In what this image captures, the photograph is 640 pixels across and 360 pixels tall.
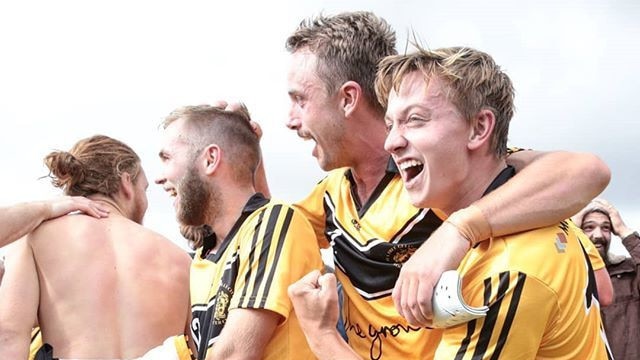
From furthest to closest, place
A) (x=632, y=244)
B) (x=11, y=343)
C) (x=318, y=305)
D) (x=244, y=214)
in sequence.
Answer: (x=632, y=244) → (x=11, y=343) → (x=244, y=214) → (x=318, y=305)

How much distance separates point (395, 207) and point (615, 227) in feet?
14.6

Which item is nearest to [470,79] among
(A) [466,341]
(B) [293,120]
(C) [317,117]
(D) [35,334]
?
(A) [466,341]

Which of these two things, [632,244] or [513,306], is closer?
[513,306]

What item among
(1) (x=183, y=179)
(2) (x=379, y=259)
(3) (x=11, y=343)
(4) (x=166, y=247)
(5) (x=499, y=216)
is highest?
(5) (x=499, y=216)

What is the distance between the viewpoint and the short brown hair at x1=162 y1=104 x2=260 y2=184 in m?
4.35

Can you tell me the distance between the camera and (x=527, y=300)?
2.79 metres

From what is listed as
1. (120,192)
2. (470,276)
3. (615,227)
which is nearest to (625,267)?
(615,227)

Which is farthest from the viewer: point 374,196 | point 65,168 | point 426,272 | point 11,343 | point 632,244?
point 632,244

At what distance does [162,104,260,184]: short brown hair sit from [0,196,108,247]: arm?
1.01 m

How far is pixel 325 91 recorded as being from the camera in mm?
4078

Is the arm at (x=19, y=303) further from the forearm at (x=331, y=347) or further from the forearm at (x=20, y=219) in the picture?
the forearm at (x=331, y=347)

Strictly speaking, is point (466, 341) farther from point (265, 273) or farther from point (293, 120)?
point (293, 120)

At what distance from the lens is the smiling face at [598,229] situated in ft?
24.8

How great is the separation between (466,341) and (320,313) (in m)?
0.57
